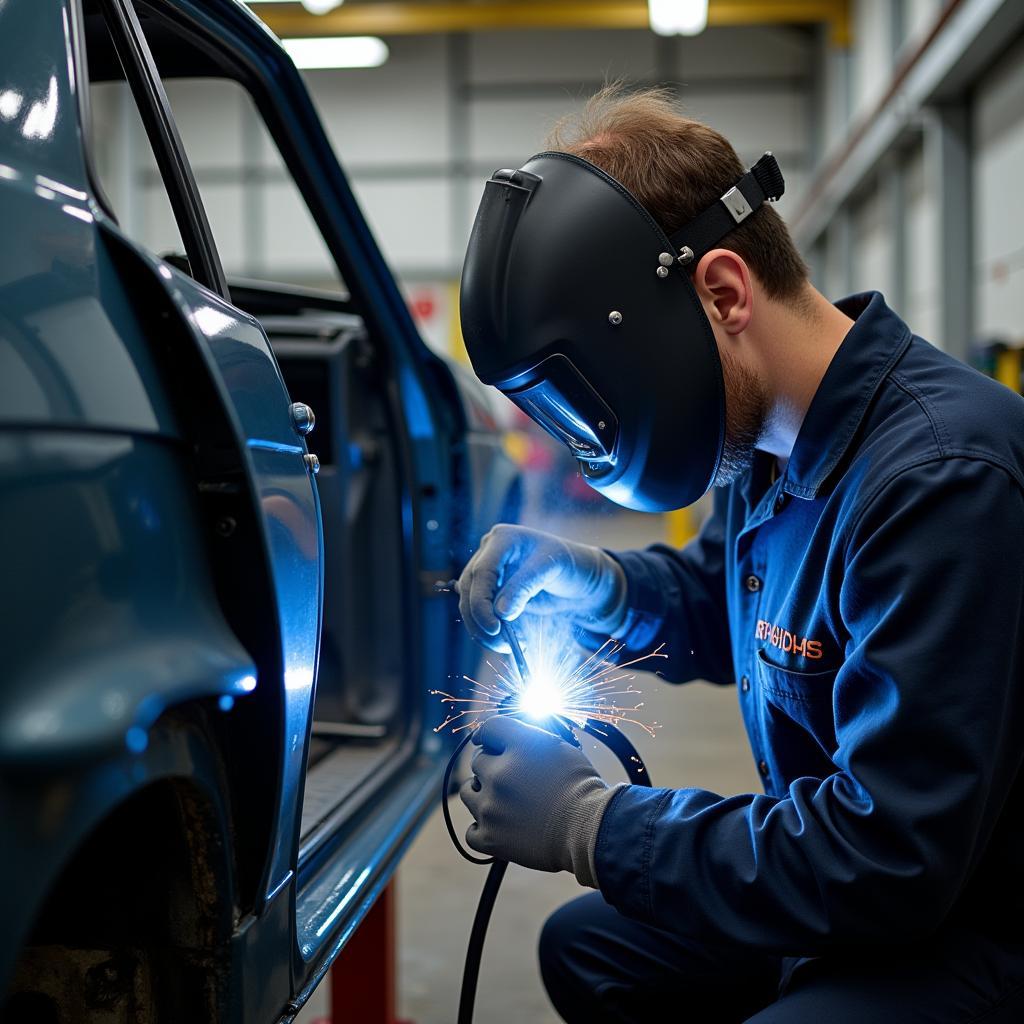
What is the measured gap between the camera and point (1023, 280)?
6.72 meters

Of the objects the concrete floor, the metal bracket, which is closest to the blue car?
the metal bracket

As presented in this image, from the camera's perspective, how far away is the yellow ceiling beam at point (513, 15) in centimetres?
1216

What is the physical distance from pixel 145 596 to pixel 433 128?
16.5 meters

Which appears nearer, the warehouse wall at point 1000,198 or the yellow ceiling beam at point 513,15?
the warehouse wall at point 1000,198

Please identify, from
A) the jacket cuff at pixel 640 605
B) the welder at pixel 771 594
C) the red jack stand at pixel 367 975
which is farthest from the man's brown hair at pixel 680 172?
the red jack stand at pixel 367 975

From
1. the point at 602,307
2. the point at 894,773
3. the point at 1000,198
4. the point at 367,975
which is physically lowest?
the point at 367,975

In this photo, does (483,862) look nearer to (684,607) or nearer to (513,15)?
(684,607)

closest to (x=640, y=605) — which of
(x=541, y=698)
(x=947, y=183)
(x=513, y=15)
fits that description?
(x=541, y=698)

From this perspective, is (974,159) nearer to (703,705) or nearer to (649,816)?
(703,705)

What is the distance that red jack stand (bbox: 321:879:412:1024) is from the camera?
89.5 inches

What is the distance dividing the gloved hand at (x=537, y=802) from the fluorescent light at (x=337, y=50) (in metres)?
13.3

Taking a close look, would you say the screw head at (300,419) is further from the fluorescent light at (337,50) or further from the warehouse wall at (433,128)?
the warehouse wall at (433,128)

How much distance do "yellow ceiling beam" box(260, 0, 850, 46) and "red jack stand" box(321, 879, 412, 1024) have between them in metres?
Answer: 11.8

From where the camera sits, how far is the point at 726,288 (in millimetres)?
1558
